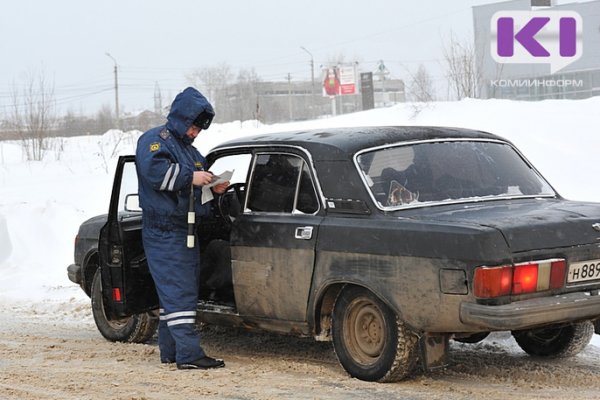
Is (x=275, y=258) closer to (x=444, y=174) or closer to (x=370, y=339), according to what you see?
(x=370, y=339)

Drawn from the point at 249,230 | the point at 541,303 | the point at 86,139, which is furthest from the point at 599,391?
the point at 86,139

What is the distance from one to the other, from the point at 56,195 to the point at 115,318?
35.0 feet

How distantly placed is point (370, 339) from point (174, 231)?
1.57 meters

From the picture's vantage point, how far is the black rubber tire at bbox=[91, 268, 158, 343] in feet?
26.0

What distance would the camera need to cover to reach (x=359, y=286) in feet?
19.9

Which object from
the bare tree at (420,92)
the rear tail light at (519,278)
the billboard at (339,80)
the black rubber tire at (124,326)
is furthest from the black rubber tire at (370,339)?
the billboard at (339,80)

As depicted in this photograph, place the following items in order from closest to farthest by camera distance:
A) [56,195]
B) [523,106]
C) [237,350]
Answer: [237,350] → [56,195] → [523,106]

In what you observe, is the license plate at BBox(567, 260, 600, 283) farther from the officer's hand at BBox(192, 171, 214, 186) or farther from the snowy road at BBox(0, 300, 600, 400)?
the officer's hand at BBox(192, 171, 214, 186)

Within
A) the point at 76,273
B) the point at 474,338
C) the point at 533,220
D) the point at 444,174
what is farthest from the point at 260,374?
the point at 76,273

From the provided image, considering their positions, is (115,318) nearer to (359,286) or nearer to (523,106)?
(359,286)

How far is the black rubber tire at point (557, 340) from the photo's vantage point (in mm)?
6684

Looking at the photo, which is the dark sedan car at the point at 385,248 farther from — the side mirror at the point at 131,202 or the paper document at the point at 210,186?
the paper document at the point at 210,186

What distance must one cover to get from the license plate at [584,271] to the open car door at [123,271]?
3060 mm

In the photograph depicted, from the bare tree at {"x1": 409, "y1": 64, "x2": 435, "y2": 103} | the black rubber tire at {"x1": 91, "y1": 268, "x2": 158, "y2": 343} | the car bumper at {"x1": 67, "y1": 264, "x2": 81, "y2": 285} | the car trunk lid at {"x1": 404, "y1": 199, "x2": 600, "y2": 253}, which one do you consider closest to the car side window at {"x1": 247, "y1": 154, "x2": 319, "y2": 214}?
the car trunk lid at {"x1": 404, "y1": 199, "x2": 600, "y2": 253}
